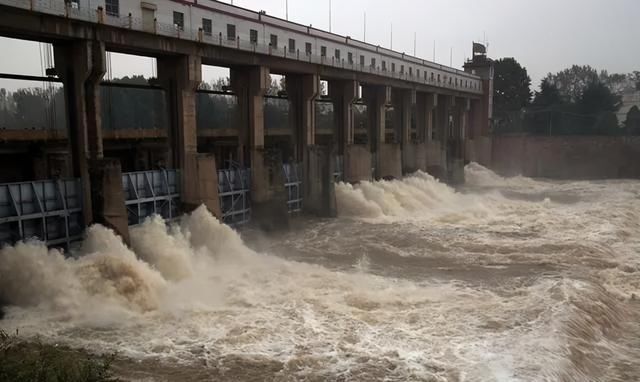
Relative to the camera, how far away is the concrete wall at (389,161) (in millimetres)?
31281

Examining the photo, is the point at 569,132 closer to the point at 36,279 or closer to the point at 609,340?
the point at 609,340

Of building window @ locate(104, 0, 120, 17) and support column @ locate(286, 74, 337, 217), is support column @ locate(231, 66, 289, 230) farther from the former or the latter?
building window @ locate(104, 0, 120, 17)

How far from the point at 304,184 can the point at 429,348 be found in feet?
49.1

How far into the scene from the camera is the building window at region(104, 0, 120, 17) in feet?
53.0

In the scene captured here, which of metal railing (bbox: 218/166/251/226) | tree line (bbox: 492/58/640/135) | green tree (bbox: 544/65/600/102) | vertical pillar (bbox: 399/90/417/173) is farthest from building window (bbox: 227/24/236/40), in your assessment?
green tree (bbox: 544/65/600/102)

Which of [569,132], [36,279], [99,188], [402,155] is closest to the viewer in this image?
[36,279]

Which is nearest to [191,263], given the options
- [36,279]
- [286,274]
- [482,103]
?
[286,274]

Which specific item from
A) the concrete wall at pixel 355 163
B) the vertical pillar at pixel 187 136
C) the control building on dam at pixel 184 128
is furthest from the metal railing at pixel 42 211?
the concrete wall at pixel 355 163

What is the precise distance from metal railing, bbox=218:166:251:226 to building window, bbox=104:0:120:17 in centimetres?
663

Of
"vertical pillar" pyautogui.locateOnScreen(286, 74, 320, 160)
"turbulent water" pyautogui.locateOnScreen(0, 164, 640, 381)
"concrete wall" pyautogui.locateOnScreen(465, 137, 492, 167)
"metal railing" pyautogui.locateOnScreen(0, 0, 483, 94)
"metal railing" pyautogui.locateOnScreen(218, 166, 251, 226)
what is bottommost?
"turbulent water" pyautogui.locateOnScreen(0, 164, 640, 381)

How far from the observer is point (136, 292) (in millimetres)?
12727

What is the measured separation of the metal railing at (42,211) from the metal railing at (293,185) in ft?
33.0

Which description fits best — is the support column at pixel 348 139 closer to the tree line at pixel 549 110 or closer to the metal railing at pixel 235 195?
the metal railing at pixel 235 195

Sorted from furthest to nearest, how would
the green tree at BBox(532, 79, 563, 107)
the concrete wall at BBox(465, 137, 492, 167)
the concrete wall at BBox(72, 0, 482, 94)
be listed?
the green tree at BBox(532, 79, 563, 107), the concrete wall at BBox(465, 137, 492, 167), the concrete wall at BBox(72, 0, 482, 94)
